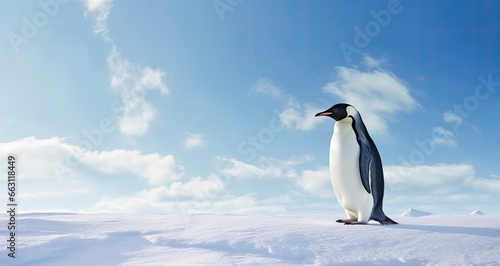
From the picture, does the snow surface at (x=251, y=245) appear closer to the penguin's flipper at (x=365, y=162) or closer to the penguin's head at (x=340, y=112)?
the penguin's flipper at (x=365, y=162)

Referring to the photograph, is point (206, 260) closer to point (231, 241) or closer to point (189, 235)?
point (231, 241)

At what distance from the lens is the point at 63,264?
3.74 m

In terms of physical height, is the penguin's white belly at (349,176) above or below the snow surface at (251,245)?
above

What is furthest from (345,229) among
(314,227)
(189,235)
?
(189,235)

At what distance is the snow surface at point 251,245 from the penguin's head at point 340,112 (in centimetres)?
161

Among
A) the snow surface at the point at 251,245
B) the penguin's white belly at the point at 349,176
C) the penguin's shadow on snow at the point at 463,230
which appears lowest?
the snow surface at the point at 251,245

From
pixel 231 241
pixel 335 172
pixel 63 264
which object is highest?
pixel 335 172

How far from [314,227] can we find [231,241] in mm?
1128

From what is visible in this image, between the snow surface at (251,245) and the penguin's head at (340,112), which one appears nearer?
the snow surface at (251,245)

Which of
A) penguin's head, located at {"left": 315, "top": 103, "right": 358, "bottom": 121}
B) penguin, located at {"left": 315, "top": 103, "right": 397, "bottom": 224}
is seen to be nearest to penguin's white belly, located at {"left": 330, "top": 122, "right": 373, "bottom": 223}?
penguin, located at {"left": 315, "top": 103, "right": 397, "bottom": 224}

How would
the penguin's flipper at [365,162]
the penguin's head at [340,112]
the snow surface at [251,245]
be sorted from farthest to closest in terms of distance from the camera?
the penguin's head at [340,112], the penguin's flipper at [365,162], the snow surface at [251,245]

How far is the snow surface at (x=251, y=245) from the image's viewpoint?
364cm

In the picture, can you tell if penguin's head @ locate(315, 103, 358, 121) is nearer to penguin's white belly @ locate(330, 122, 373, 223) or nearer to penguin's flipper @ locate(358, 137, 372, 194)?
penguin's white belly @ locate(330, 122, 373, 223)

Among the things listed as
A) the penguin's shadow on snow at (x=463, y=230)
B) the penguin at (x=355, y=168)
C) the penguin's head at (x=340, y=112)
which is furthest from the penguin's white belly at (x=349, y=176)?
the penguin's shadow on snow at (x=463, y=230)
